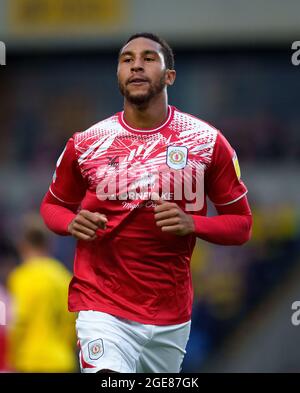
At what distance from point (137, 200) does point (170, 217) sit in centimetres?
33

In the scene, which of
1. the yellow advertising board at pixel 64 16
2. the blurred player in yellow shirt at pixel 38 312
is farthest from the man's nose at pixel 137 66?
the yellow advertising board at pixel 64 16

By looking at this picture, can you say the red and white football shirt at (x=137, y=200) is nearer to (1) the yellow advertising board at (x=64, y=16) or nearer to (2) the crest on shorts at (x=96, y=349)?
(2) the crest on shorts at (x=96, y=349)

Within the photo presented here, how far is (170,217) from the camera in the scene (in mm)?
4754

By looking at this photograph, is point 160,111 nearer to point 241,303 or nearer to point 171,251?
point 171,251

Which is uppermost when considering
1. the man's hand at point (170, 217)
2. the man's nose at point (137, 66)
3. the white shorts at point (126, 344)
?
the man's nose at point (137, 66)

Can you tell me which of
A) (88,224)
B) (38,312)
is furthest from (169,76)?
(38,312)

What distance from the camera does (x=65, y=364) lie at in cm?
831

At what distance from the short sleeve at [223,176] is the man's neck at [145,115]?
0.32m

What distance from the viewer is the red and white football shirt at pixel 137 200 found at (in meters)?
5.06

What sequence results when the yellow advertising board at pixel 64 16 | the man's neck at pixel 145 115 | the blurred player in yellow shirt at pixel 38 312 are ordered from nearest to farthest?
1. the man's neck at pixel 145 115
2. the blurred player in yellow shirt at pixel 38 312
3. the yellow advertising board at pixel 64 16

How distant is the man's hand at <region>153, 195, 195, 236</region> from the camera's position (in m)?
4.74

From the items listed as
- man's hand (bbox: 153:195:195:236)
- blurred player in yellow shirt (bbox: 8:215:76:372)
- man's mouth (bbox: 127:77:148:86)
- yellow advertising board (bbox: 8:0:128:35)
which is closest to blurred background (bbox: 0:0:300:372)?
yellow advertising board (bbox: 8:0:128:35)

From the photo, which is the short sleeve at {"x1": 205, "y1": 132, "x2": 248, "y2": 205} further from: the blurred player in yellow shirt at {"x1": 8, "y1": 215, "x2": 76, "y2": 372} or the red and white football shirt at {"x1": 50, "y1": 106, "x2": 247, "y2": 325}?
the blurred player in yellow shirt at {"x1": 8, "y1": 215, "x2": 76, "y2": 372}
